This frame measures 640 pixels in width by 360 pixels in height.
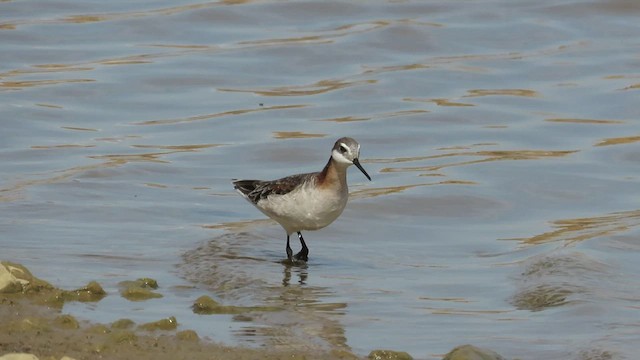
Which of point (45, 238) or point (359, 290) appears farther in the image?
point (45, 238)

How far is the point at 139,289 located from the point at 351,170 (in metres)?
6.26

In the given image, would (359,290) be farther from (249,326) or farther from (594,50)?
(594,50)

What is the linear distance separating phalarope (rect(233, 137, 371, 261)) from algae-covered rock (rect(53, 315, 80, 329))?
381 cm

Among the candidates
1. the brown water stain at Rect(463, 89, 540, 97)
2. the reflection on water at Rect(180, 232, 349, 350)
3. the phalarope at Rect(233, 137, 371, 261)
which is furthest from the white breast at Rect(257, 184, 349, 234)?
the brown water stain at Rect(463, 89, 540, 97)

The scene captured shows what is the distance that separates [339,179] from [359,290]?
159 cm

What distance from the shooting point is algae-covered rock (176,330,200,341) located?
8633 mm

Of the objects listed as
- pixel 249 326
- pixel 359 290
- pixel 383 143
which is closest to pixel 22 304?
pixel 249 326

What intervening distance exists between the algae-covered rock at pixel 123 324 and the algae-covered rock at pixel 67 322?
0.77 ft

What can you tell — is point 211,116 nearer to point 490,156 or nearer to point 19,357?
point 490,156

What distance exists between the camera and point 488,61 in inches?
815

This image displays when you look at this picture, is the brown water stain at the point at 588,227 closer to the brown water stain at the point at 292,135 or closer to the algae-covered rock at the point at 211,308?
the algae-covered rock at the point at 211,308

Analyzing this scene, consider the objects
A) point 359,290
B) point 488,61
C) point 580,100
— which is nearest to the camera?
point 359,290

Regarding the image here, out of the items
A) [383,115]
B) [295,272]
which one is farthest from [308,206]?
[383,115]

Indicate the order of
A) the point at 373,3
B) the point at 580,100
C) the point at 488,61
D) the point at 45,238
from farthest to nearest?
the point at 373,3 → the point at 488,61 → the point at 580,100 → the point at 45,238
